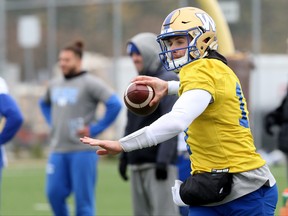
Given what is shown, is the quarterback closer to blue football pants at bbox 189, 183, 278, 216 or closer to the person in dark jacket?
blue football pants at bbox 189, 183, 278, 216

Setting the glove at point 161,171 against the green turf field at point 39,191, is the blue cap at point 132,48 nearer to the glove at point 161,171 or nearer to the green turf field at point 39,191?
the glove at point 161,171

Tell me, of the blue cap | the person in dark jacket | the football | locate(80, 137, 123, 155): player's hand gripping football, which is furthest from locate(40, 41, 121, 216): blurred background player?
locate(80, 137, 123, 155): player's hand gripping football

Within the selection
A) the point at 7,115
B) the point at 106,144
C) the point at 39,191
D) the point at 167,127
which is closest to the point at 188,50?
the point at 167,127

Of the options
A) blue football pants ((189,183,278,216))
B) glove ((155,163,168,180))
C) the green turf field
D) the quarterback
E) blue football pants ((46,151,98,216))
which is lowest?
the green turf field

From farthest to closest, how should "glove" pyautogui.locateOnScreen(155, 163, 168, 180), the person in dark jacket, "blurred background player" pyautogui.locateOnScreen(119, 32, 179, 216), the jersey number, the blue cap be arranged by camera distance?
the person in dark jacket → the blue cap → "blurred background player" pyautogui.locateOnScreen(119, 32, 179, 216) → "glove" pyautogui.locateOnScreen(155, 163, 168, 180) → the jersey number

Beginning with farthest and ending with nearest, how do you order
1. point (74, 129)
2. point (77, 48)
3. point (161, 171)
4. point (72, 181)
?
point (77, 48), point (74, 129), point (72, 181), point (161, 171)

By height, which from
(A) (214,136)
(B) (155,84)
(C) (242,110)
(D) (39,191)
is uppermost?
(B) (155,84)

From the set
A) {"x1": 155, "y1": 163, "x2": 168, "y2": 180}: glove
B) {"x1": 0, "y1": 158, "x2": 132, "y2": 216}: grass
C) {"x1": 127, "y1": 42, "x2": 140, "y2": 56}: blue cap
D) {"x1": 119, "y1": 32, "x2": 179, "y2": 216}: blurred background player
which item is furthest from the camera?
{"x1": 0, "y1": 158, "x2": 132, "y2": 216}: grass

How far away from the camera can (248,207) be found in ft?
16.2

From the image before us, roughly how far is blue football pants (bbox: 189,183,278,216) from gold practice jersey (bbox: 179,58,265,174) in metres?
0.16

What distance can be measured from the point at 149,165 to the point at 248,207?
277 centimetres

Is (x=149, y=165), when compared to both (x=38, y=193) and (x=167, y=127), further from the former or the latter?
(x=38, y=193)

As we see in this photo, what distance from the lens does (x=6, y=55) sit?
24641mm

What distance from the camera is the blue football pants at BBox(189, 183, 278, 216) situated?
4949mm
